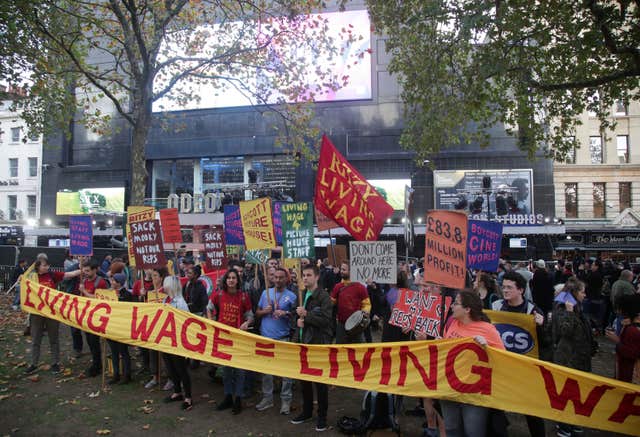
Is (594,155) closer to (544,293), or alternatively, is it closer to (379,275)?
(544,293)

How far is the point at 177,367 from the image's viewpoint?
254 inches

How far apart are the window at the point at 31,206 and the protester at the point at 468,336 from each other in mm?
47364

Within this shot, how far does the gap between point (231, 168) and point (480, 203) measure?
17.1 m

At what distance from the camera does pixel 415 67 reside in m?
12.8

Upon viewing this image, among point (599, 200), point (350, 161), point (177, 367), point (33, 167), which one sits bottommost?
point (177, 367)

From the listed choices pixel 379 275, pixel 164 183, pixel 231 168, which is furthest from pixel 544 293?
pixel 164 183

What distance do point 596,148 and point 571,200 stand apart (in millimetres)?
3896

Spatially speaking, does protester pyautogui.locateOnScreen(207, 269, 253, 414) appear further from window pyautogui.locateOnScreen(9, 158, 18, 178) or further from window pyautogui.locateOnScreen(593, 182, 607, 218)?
window pyautogui.locateOnScreen(9, 158, 18, 178)

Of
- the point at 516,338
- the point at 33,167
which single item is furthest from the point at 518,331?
the point at 33,167

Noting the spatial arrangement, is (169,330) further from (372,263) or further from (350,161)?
(350,161)

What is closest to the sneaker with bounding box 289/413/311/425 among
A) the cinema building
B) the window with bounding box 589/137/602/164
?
the cinema building

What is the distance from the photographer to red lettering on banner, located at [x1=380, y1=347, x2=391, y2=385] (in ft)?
15.8

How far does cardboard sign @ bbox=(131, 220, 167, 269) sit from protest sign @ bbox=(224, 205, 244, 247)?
3.21 metres

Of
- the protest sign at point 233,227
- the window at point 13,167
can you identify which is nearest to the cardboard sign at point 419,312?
the protest sign at point 233,227
